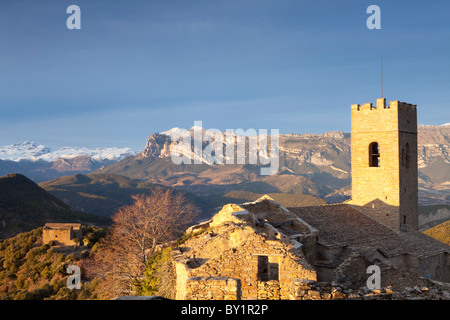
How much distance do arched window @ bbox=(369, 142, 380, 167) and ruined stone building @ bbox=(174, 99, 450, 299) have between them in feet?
0.25

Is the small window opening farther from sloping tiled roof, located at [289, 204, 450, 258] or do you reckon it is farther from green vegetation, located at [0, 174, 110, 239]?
green vegetation, located at [0, 174, 110, 239]

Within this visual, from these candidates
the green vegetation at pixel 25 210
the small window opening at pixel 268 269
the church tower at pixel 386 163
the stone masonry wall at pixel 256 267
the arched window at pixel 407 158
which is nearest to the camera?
the stone masonry wall at pixel 256 267

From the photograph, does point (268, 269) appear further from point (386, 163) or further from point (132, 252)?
point (386, 163)

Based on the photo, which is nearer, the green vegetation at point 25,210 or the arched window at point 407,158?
the arched window at point 407,158

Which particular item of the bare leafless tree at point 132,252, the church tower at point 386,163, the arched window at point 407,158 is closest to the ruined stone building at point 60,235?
the bare leafless tree at point 132,252

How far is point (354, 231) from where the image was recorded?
26.6 meters

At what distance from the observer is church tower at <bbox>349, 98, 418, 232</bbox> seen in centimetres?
2894

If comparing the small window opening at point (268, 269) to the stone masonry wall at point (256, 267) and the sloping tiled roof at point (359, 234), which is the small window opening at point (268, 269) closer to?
the stone masonry wall at point (256, 267)

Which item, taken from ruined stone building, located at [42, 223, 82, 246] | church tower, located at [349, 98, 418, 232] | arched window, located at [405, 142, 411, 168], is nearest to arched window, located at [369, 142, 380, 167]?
church tower, located at [349, 98, 418, 232]

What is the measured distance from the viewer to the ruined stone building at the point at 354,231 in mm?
12070

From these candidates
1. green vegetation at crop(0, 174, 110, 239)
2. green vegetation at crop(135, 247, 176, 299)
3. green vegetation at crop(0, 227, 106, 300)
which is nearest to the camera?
green vegetation at crop(135, 247, 176, 299)
